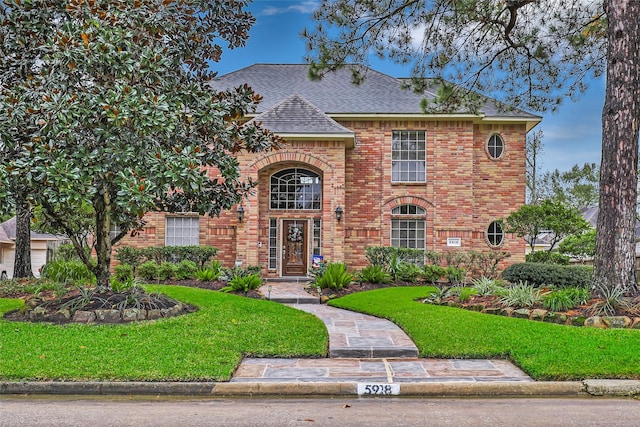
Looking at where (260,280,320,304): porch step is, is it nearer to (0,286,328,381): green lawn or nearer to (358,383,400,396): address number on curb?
(0,286,328,381): green lawn

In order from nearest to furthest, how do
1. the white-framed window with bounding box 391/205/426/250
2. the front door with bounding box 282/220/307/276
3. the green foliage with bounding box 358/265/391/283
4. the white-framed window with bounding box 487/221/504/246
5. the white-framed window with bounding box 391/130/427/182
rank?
the green foliage with bounding box 358/265/391/283, the front door with bounding box 282/220/307/276, the white-framed window with bounding box 391/205/426/250, the white-framed window with bounding box 391/130/427/182, the white-framed window with bounding box 487/221/504/246

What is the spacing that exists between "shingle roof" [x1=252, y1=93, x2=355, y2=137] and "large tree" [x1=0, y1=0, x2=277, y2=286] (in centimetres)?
758

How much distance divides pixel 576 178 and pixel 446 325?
38374mm

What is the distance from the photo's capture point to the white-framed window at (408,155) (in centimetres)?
1983

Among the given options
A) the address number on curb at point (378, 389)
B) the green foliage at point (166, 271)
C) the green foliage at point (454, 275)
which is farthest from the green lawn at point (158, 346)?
the green foliage at point (454, 275)

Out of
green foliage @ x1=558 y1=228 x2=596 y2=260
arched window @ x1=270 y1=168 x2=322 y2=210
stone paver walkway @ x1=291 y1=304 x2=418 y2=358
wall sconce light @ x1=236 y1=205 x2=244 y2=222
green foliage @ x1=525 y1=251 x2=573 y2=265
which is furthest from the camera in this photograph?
green foliage @ x1=558 y1=228 x2=596 y2=260

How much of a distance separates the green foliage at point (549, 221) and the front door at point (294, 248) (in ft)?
22.7

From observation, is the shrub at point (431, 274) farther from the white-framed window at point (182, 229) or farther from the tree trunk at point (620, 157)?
the white-framed window at point (182, 229)

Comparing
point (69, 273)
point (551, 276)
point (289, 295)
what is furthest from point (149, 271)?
point (551, 276)

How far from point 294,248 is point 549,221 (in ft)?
26.9

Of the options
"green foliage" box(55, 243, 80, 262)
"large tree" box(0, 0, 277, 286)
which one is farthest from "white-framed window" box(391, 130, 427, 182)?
"green foliage" box(55, 243, 80, 262)

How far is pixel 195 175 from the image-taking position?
8.20 m

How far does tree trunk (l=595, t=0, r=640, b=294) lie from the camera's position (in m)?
9.57

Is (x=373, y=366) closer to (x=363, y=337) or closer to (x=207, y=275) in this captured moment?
(x=363, y=337)
